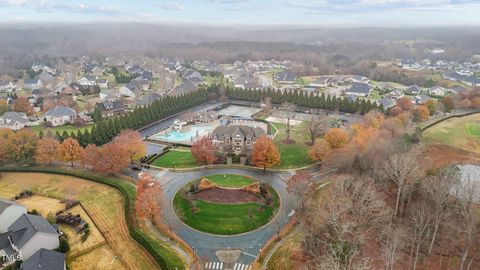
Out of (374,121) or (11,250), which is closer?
(11,250)

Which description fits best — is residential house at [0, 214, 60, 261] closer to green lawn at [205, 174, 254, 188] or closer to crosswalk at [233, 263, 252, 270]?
crosswalk at [233, 263, 252, 270]

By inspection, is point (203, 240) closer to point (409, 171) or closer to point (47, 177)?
point (409, 171)

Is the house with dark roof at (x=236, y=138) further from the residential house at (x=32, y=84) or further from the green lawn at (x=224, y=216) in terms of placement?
the residential house at (x=32, y=84)

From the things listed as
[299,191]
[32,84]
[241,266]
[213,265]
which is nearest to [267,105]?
[299,191]

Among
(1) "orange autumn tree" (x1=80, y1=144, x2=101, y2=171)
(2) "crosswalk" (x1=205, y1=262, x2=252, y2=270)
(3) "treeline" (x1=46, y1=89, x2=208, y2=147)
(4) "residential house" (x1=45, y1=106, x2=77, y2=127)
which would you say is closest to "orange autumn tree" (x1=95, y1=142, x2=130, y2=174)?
(1) "orange autumn tree" (x1=80, y1=144, x2=101, y2=171)

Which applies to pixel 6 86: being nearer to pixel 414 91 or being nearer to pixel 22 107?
pixel 22 107

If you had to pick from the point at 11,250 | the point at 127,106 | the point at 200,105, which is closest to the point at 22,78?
the point at 127,106
